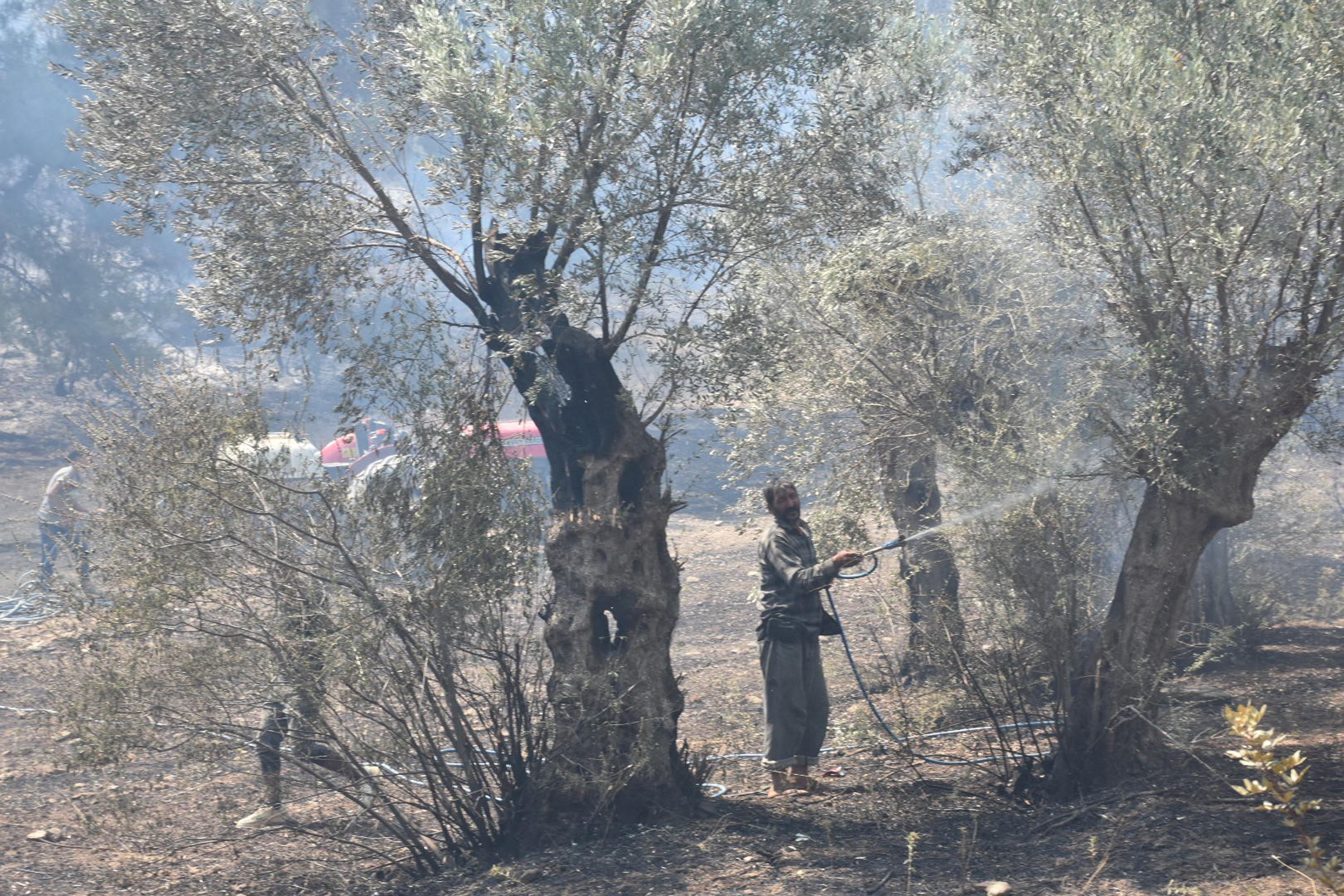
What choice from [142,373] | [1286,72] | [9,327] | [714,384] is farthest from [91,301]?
[1286,72]

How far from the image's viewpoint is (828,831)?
18.3ft

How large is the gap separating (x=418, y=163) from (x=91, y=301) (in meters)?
27.4

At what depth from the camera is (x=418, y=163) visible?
6383mm

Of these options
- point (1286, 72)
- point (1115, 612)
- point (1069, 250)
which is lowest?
point (1115, 612)

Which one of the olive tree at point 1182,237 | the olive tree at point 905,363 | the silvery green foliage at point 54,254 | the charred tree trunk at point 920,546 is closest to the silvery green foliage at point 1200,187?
the olive tree at point 1182,237

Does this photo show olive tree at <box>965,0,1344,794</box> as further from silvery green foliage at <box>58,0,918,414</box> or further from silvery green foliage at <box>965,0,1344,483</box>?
silvery green foliage at <box>58,0,918,414</box>

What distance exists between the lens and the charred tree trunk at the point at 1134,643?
5.48 metres

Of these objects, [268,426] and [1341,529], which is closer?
[268,426]

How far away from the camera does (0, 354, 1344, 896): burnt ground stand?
15.8 ft

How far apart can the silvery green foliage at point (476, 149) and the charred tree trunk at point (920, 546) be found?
8.34 ft

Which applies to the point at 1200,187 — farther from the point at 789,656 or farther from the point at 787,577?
the point at 789,656

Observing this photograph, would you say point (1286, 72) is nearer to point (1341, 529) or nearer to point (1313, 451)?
point (1313, 451)

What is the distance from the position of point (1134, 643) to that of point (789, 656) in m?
1.78

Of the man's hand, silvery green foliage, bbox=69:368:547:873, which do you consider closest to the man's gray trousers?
the man's hand
